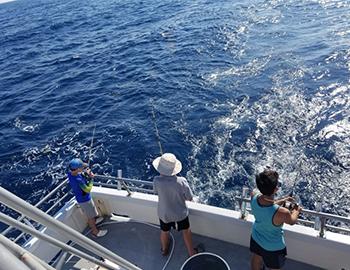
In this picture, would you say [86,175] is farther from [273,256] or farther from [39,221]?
[39,221]

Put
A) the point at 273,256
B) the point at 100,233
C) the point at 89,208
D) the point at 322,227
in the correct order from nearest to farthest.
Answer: the point at 273,256
the point at 322,227
the point at 89,208
the point at 100,233

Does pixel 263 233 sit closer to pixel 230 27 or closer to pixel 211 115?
pixel 211 115

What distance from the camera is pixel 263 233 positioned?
4.04m

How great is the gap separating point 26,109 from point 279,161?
11194 mm

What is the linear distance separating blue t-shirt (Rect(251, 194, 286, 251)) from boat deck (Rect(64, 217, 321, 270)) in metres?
0.99

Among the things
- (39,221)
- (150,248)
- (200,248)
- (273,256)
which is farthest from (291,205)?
(39,221)

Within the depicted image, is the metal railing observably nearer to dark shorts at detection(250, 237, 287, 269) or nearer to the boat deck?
dark shorts at detection(250, 237, 287, 269)

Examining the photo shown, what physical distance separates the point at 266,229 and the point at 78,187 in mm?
3020

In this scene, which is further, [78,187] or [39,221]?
[78,187]

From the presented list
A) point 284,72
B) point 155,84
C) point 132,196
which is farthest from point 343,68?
point 132,196

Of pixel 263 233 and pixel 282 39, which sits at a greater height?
pixel 263 233

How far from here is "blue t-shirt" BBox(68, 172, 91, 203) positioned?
216 inches

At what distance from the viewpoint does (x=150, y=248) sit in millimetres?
5504

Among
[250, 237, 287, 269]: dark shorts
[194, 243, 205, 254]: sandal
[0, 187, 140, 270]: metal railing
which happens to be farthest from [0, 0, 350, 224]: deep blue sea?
[0, 187, 140, 270]: metal railing
